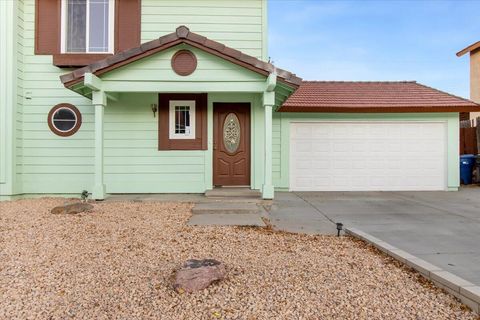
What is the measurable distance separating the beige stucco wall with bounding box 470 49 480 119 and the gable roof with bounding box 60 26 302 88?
14143 mm

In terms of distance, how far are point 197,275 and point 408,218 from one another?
432 centimetres

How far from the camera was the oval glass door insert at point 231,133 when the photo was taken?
27.6 ft

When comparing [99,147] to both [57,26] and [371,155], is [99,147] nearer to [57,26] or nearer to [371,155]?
[57,26]

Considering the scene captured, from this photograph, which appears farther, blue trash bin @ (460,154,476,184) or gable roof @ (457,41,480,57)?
gable roof @ (457,41,480,57)

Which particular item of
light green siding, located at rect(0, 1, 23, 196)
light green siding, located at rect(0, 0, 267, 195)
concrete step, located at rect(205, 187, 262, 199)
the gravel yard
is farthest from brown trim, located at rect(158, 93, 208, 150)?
the gravel yard

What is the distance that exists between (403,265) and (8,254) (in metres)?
4.25

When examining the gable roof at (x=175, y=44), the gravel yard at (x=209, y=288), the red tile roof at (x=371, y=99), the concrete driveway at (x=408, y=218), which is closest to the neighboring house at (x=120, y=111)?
the gable roof at (x=175, y=44)

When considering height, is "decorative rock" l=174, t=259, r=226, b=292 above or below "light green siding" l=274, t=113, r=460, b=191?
below

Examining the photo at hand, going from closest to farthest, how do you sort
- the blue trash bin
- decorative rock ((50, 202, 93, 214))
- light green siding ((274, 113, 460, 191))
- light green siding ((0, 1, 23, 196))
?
decorative rock ((50, 202, 93, 214)) < light green siding ((0, 1, 23, 196)) < light green siding ((274, 113, 460, 191)) < the blue trash bin

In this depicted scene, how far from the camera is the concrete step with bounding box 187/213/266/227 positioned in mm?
5175

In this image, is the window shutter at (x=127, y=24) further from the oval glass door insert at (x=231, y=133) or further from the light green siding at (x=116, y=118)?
the oval glass door insert at (x=231, y=133)

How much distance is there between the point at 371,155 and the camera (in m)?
9.68

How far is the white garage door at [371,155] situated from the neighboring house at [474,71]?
895 cm

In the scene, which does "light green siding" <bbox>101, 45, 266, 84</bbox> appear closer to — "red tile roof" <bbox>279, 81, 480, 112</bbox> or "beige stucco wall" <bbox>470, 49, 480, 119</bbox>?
"red tile roof" <bbox>279, 81, 480, 112</bbox>
